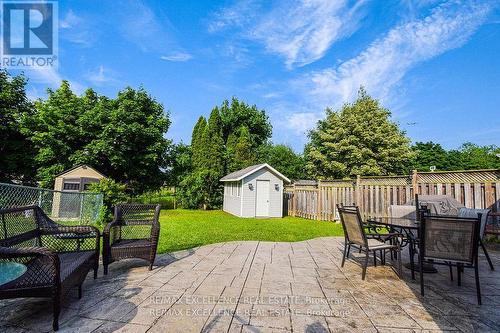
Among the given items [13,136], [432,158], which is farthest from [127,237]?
[432,158]

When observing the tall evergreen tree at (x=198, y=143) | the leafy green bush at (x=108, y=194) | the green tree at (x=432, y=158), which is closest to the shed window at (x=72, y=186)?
the leafy green bush at (x=108, y=194)

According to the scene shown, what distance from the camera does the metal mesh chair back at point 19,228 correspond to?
263cm

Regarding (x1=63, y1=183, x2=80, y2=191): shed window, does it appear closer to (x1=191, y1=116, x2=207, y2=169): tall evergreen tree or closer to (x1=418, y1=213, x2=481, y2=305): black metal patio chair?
(x1=191, y1=116, x2=207, y2=169): tall evergreen tree

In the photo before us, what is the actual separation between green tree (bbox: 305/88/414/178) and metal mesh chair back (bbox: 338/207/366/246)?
19.2 m

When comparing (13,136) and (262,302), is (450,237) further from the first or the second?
(13,136)

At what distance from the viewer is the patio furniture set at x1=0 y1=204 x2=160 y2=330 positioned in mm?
2113

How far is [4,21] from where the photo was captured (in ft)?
20.4

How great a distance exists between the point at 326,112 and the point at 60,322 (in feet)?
86.9

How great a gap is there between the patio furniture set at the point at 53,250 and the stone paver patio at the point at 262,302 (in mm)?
322

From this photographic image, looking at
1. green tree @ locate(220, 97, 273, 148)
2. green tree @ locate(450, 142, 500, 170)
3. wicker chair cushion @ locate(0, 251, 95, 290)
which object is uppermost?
green tree @ locate(220, 97, 273, 148)

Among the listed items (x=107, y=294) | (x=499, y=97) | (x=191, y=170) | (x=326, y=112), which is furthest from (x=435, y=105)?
(x=107, y=294)

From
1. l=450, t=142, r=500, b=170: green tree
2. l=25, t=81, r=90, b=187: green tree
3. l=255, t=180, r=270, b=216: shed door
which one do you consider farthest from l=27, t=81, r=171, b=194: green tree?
l=450, t=142, r=500, b=170: green tree

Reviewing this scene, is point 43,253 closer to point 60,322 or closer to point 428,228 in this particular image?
point 60,322

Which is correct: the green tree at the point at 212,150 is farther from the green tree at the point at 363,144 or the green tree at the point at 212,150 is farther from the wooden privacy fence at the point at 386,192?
the green tree at the point at 363,144
